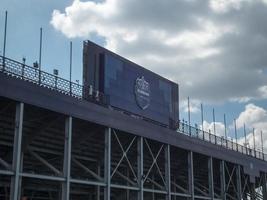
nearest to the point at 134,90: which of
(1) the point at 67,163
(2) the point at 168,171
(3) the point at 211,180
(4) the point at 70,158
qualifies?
(2) the point at 168,171

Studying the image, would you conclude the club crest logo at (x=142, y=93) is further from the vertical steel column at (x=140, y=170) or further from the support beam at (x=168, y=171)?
the vertical steel column at (x=140, y=170)

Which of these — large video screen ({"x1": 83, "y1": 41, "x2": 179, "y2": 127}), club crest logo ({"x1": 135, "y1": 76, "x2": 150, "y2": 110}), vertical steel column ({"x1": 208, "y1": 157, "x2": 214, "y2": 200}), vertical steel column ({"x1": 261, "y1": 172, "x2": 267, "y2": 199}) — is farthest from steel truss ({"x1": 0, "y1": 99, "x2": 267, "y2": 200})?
vertical steel column ({"x1": 261, "y1": 172, "x2": 267, "y2": 199})

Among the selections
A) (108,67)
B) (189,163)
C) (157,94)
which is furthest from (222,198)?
(108,67)

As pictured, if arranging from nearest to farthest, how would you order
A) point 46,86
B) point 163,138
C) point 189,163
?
point 46,86, point 163,138, point 189,163

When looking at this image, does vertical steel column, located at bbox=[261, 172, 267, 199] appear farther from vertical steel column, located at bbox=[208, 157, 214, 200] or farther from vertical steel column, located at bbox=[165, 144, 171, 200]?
vertical steel column, located at bbox=[165, 144, 171, 200]

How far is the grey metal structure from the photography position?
29.9m

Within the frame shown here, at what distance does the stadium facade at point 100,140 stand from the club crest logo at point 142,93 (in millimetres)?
101

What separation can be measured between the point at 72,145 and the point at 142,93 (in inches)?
600

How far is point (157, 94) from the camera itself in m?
54.3

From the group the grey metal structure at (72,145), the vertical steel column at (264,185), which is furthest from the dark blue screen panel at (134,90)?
the vertical steel column at (264,185)

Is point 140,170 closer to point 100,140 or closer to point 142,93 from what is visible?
point 100,140

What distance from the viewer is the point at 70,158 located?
3322 centimetres

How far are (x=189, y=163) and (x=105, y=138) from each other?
46.4 ft

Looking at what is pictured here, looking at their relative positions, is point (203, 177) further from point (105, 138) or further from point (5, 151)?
point (5, 151)
